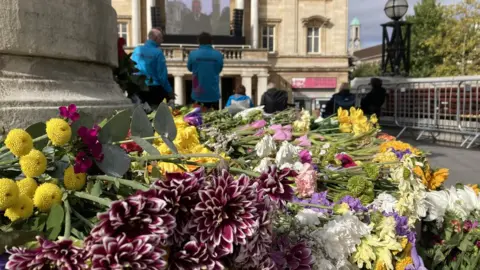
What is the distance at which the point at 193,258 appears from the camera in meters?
1.00

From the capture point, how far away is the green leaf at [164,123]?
4.76 feet

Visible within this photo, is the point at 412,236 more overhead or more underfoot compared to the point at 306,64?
more underfoot

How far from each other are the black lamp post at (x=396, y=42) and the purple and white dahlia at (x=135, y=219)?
38.0ft

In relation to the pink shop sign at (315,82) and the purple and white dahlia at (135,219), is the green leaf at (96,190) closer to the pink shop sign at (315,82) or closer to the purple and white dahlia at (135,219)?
the purple and white dahlia at (135,219)

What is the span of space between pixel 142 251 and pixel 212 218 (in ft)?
0.64

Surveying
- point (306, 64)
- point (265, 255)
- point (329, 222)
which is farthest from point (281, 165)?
point (306, 64)

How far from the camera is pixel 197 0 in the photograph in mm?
33156

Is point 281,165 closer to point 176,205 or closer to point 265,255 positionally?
point 265,255

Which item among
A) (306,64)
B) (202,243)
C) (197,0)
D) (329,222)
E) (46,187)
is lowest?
(329,222)

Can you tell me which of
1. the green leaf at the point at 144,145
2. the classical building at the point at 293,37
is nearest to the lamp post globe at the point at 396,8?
the green leaf at the point at 144,145

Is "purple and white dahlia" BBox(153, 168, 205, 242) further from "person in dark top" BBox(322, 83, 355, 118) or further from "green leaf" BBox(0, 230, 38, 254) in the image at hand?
"person in dark top" BBox(322, 83, 355, 118)

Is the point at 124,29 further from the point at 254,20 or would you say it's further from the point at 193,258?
the point at 193,258

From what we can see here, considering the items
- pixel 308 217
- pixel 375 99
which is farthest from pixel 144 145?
pixel 375 99

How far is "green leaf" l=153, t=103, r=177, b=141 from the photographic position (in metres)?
1.45
